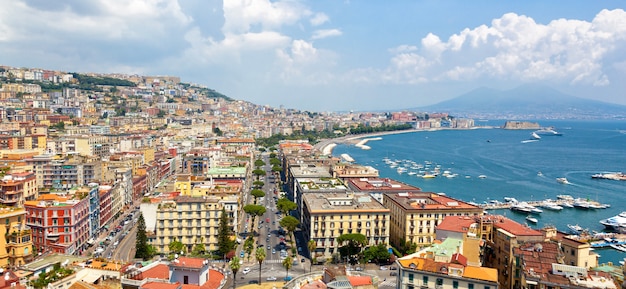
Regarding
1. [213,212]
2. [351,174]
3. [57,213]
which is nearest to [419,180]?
[351,174]

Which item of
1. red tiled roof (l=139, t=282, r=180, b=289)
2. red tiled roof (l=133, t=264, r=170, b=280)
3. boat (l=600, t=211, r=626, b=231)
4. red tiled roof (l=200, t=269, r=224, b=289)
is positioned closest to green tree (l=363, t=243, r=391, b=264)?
red tiled roof (l=200, t=269, r=224, b=289)

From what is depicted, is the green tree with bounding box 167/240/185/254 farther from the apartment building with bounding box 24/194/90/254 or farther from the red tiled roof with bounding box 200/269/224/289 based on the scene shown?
the red tiled roof with bounding box 200/269/224/289

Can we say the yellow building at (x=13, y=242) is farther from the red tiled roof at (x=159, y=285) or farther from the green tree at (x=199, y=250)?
the red tiled roof at (x=159, y=285)

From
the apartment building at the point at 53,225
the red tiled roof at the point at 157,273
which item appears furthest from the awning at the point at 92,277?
the apartment building at the point at 53,225

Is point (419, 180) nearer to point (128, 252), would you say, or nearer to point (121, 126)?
point (128, 252)

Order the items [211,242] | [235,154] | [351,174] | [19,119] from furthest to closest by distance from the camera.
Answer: [19,119]
[235,154]
[351,174]
[211,242]

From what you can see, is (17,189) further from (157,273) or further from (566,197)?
(566,197)
